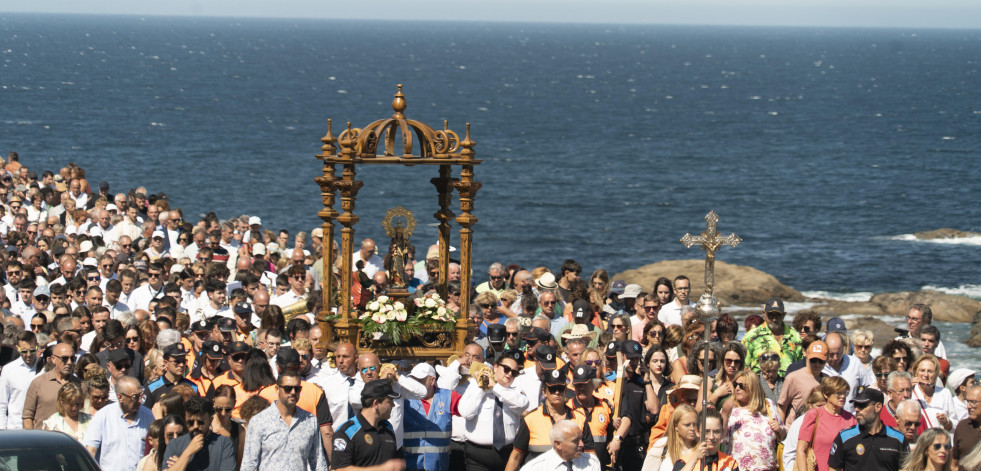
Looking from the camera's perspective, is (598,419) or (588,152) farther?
(588,152)

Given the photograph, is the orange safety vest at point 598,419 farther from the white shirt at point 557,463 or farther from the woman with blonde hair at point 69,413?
the woman with blonde hair at point 69,413

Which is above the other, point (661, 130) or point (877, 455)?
point (877, 455)

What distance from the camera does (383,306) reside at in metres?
14.6

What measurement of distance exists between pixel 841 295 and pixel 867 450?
35.8m

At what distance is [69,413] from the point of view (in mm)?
11812

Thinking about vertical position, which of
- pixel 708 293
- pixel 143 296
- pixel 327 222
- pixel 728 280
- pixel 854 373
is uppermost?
pixel 708 293

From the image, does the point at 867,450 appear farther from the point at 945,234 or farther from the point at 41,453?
the point at 945,234

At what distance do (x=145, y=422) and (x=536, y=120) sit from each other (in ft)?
330

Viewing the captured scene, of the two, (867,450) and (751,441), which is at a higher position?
(867,450)

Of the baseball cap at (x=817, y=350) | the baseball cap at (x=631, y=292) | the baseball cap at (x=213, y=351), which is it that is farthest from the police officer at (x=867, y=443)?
the baseball cap at (x=631, y=292)

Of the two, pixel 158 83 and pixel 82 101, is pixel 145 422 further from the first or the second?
pixel 158 83

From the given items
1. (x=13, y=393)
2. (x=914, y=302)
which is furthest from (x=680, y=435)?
(x=914, y=302)

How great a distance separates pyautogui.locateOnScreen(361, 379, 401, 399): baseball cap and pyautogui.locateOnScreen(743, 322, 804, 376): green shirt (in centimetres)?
462

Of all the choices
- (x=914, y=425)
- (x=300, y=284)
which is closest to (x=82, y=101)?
(x=300, y=284)
